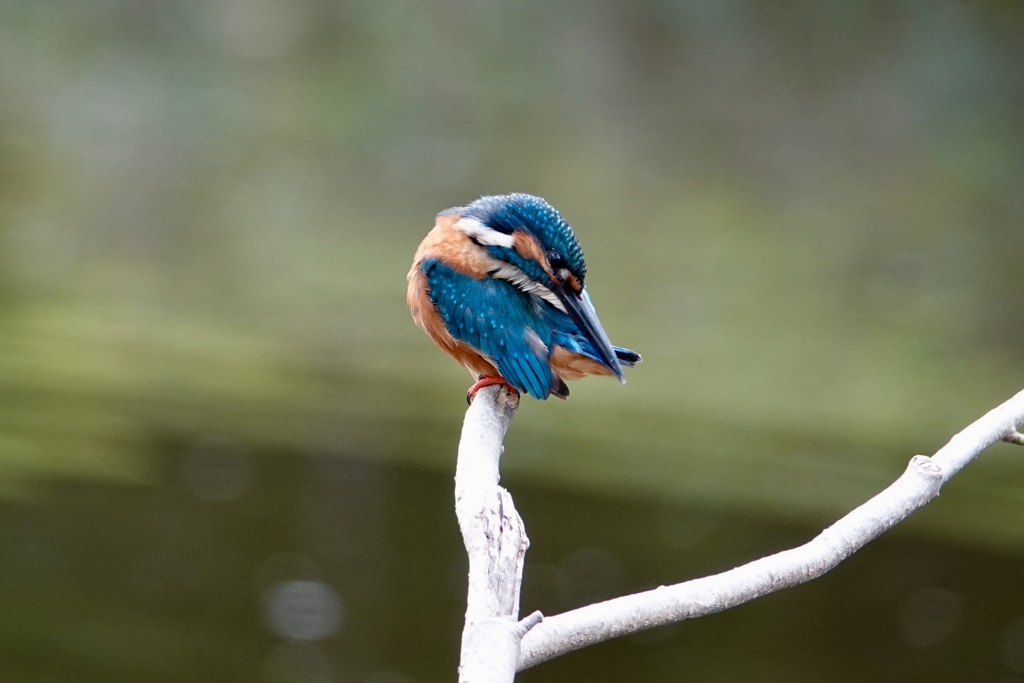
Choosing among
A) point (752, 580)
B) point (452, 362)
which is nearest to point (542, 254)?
point (752, 580)

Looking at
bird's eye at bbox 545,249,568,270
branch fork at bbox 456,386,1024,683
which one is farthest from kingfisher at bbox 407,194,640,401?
branch fork at bbox 456,386,1024,683

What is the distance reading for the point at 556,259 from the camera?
2178 mm

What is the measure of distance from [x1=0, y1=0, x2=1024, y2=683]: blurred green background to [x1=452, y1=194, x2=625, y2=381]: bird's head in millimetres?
1480

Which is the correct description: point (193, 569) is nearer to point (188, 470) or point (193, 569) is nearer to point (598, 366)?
point (188, 470)

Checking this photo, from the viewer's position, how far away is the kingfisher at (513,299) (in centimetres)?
219

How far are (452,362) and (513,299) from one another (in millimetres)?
2798

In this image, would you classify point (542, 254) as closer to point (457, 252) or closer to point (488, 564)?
point (457, 252)

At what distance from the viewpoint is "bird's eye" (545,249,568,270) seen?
217 cm

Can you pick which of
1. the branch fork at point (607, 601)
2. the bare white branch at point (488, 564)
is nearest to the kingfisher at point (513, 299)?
the bare white branch at point (488, 564)

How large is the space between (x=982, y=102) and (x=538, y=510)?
3.49 m

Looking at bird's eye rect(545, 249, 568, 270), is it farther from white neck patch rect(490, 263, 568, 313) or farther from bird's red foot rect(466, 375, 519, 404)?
bird's red foot rect(466, 375, 519, 404)

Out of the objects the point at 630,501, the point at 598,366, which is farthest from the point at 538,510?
the point at 598,366

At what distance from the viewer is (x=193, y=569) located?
3.72m

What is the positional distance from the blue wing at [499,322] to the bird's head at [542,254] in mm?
42
